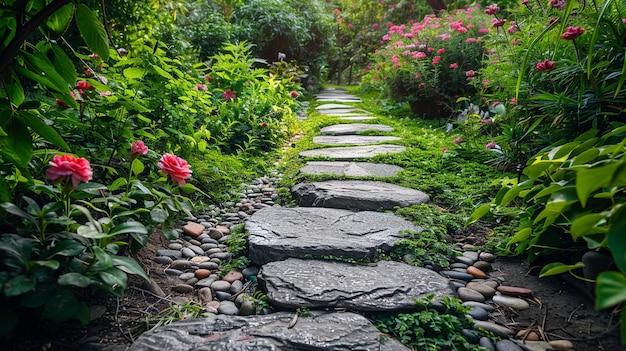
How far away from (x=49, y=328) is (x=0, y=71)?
72cm

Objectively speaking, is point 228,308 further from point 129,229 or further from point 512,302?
point 512,302

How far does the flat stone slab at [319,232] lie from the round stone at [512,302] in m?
0.48

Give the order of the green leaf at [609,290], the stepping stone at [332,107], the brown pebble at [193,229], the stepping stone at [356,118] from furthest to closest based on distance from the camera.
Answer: the stepping stone at [332,107]
the stepping stone at [356,118]
the brown pebble at [193,229]
the green leaf at [609,290]

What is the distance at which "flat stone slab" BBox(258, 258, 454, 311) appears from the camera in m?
1.30

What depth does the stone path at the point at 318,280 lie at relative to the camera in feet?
3.74

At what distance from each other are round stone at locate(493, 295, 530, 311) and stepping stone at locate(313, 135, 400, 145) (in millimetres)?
2513

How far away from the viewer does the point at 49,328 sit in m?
1.08

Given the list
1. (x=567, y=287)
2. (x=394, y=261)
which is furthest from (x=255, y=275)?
(x=567, y=287)

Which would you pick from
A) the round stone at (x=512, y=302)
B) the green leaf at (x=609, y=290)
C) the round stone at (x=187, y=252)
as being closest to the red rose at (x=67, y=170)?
the round stone at (x=187, y=252)

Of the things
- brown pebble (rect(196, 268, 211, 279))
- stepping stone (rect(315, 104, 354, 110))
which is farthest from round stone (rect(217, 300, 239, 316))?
stepping stone (rect(315, 104, 354, 110))

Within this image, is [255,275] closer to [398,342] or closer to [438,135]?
[398,342]

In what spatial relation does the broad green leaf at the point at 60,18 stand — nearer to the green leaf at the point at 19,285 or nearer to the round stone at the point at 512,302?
the green leaf at the point at 19,285

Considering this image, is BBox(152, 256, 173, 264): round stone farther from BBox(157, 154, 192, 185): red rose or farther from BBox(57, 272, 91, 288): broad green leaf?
BBox(57, 272, 91, 288): broad green leaf

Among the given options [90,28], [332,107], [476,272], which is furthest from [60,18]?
[332,107]
